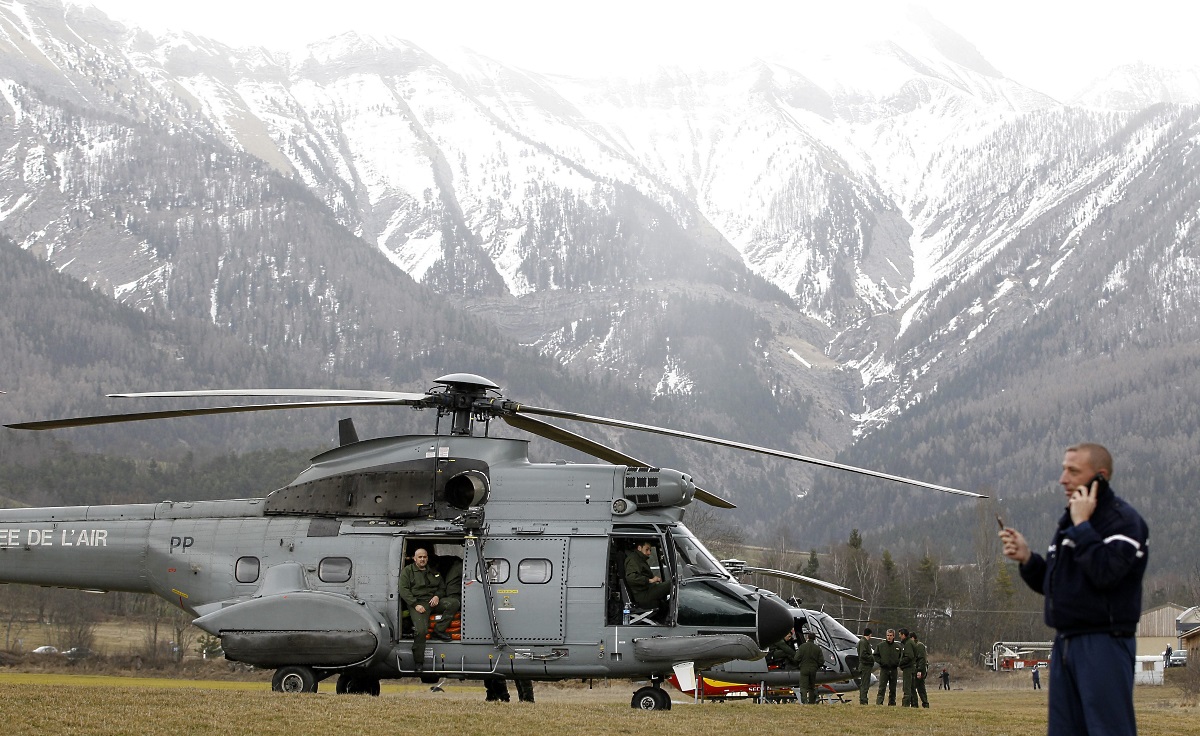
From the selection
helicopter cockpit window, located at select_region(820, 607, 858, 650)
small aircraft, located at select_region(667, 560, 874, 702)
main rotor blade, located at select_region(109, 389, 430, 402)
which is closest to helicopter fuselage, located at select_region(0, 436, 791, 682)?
main rotor blade, located at select_region(109, 389, 430, 402)

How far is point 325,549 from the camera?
20.1 m

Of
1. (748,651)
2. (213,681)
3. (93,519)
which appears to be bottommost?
(213,681)

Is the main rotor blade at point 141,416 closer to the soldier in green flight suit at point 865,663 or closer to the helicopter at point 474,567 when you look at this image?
the helicopter at point 474,567

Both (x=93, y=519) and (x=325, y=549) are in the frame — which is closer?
(x=325, y=549)

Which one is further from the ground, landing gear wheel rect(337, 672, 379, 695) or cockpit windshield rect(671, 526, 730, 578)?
cockpit windshield rect(671, 526, 730, 578)

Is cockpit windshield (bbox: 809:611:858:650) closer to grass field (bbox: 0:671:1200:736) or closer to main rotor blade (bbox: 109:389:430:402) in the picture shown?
grass field (bbox: 0:671:1200:736)

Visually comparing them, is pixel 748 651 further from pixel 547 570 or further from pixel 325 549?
pixel 325 549

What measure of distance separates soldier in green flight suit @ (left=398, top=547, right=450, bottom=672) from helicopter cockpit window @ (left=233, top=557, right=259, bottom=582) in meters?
2.40

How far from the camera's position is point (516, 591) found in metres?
19.6

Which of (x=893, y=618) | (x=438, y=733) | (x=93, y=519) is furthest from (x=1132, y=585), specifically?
(x=893, y=618)

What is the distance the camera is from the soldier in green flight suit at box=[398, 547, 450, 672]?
1931cm

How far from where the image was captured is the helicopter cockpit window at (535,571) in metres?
19.6

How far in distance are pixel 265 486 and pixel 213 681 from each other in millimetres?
63545

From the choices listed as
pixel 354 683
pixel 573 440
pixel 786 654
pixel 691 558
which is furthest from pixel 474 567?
pixel 786 654
